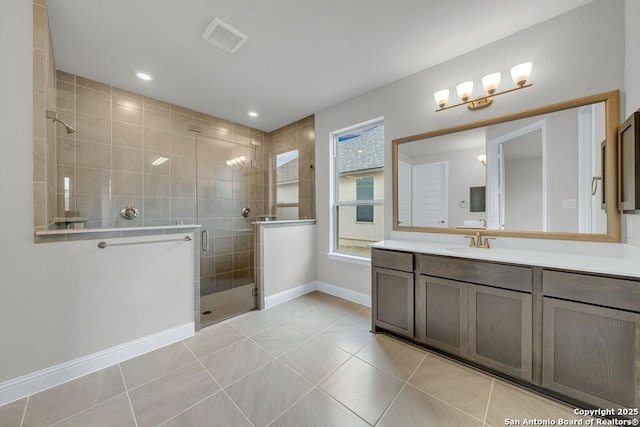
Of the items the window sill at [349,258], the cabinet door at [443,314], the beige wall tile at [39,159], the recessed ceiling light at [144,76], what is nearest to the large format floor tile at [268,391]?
the cabinet door at [443,314]

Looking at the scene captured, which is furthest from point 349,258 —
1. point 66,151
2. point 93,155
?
point 66,151

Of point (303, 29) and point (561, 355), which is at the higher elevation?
point (303, 29)

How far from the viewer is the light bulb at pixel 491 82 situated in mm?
1895

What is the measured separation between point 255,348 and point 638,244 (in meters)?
2.69

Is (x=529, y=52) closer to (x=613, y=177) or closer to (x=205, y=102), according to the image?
(x=613, y=177)

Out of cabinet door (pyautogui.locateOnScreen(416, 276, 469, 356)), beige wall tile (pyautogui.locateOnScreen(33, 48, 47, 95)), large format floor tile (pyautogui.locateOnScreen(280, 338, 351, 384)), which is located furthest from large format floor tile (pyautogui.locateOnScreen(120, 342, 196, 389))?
beige wall tile (pyautogui.locateOnScreen(33, 48, 47, 95))

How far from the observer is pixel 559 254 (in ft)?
5.50

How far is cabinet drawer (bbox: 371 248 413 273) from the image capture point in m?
1.99

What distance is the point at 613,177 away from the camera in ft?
5.10

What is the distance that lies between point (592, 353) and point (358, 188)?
233 centimetres

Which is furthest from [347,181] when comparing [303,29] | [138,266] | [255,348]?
[138,266]

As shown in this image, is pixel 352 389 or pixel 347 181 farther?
pixel 347 181

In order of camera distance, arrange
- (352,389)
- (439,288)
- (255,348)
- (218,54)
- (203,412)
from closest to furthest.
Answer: (203,412) < (352,389) < (439,288) < (255,348) < (218,54)

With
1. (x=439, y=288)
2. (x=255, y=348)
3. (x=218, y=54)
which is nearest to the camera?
(x=439, y=288)
